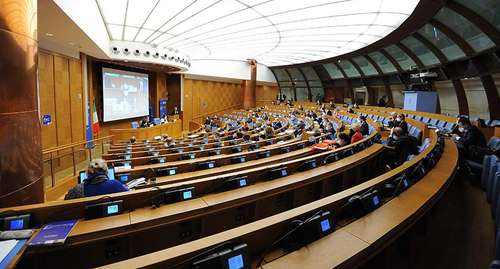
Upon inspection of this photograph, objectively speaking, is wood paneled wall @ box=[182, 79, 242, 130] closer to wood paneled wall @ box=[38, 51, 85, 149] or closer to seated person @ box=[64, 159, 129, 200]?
wood paneled wall @ box=[38, 51, 85, 149]

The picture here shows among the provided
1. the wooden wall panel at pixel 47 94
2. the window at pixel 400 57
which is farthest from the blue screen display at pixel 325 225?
the window at pixel 400 57

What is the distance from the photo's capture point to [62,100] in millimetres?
8477

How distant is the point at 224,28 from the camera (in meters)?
10.3

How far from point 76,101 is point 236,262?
10245 mm

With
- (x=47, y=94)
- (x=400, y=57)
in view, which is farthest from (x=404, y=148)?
(x=400, y=57)

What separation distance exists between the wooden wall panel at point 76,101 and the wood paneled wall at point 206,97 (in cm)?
979

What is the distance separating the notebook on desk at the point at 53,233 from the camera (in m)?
1.81

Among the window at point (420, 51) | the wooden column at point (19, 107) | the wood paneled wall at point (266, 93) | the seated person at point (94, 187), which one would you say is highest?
the window at point (420, 51)

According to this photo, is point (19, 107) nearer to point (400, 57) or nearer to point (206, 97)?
point (400, 57)

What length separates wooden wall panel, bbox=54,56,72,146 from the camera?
8.20m

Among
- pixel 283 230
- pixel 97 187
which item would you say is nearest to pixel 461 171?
pixel 283 230

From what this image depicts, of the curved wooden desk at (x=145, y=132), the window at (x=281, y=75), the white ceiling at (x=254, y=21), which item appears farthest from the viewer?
the window at (x=281, y=75)

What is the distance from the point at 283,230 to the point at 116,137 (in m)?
10.8

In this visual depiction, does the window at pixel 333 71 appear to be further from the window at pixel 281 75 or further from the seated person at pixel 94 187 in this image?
the seated person at pixel 94 187
